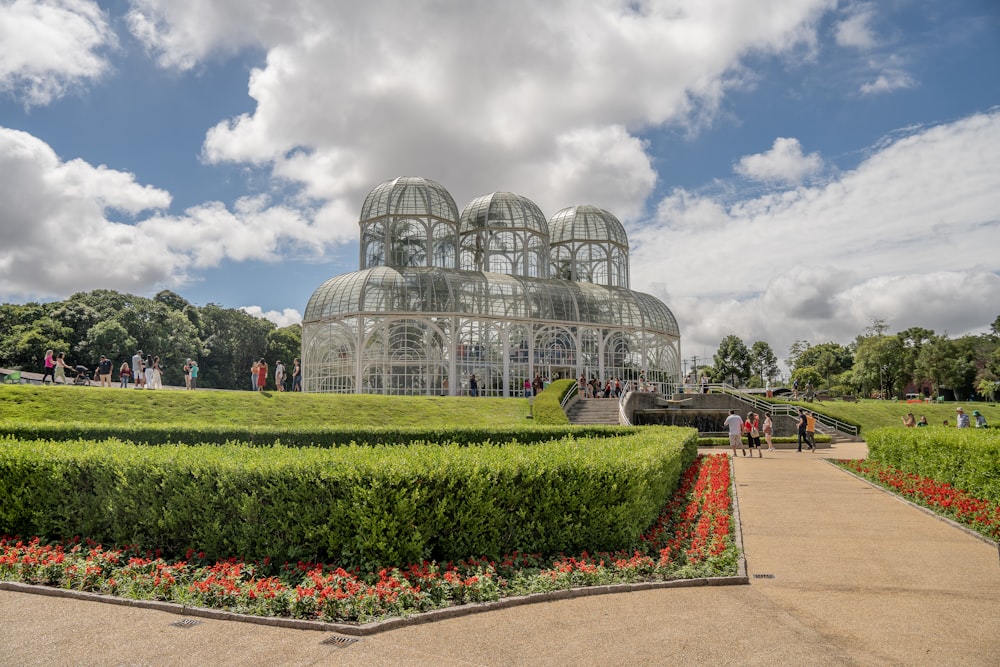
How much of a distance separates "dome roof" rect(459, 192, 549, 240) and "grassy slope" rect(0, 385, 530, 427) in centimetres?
1994

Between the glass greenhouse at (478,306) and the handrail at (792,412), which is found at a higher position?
the glass greenhouse at (478,306)

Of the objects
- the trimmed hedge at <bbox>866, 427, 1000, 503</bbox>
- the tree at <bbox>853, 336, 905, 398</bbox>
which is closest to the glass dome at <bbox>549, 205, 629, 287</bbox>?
the trimmed hedge at <bbox>866, 427, 1000, 503</bbox>

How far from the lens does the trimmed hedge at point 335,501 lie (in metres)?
7.07

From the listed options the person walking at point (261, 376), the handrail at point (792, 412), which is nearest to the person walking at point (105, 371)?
the person walking at point (261, 376)

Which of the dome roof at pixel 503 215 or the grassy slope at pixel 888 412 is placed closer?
the grassy slope at pixel 888 412

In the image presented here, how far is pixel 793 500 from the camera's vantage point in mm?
12859

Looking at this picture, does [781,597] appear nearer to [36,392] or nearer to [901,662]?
[901,662]

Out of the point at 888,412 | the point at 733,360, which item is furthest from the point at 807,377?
the point at 888,412

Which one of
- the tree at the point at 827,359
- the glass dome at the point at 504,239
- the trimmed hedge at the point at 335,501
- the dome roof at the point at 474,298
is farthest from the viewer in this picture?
the tree at the point at 827,359

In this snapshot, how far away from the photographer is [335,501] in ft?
23.3

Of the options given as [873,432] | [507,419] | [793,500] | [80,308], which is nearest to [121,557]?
[793,500]

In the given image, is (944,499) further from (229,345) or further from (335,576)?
(229,345)

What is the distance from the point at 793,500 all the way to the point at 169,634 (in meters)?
10.8

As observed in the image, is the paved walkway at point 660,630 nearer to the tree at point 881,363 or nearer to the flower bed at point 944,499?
the flower bed at point 944,499
